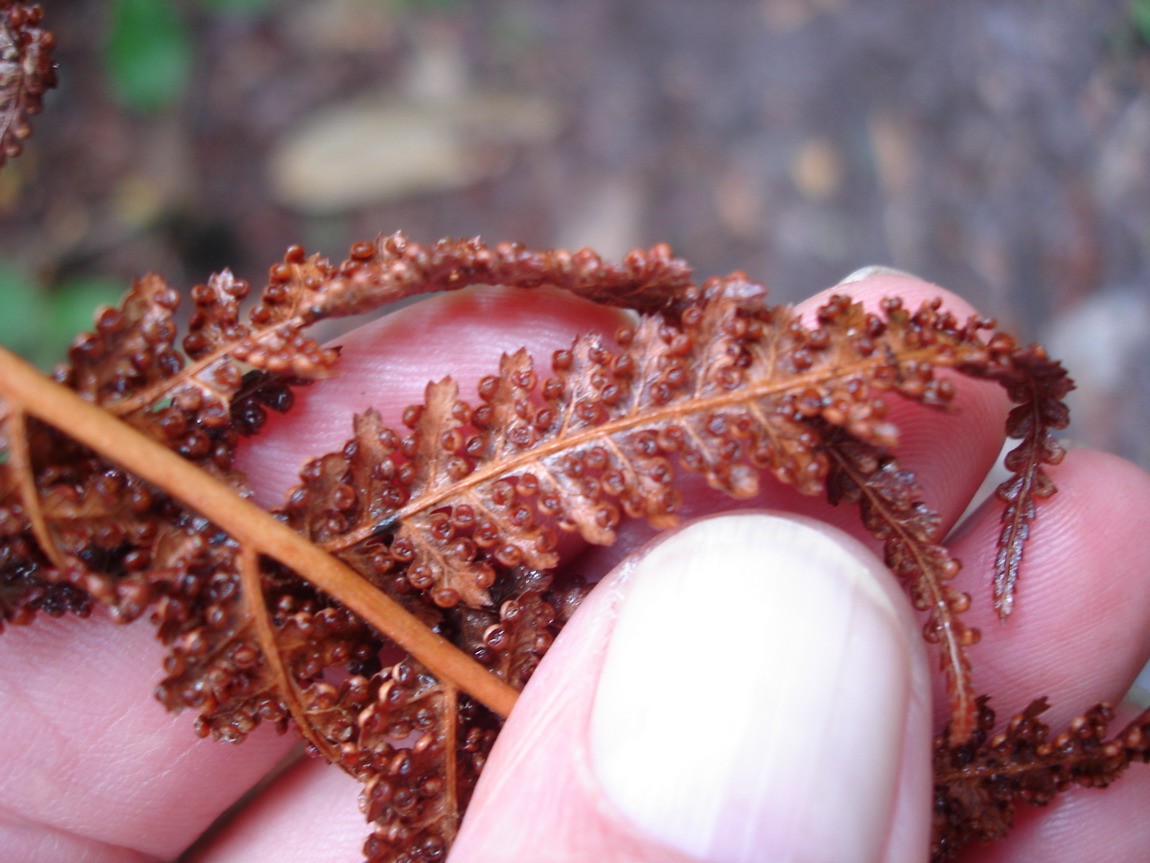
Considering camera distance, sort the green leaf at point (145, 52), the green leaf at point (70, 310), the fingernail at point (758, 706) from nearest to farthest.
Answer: the fingernail at point (758, 706) < the green leaf at point (70, 310) < the green leaf at point (145, 52)

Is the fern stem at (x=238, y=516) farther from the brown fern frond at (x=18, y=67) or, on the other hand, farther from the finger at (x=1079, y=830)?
the finger at (x=1079, y=830)

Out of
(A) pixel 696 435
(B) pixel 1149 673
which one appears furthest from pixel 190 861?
(B) pixel 1149 673

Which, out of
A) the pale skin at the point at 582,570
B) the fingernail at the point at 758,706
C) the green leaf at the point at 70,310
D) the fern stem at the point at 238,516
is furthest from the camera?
Result: the green leaf at the point at 70,310

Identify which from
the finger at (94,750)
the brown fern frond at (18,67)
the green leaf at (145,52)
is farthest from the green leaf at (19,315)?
the brown fern frond at (18,67)

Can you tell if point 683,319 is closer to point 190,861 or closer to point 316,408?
point 316,408

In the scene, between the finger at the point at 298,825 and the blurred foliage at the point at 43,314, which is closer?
the finger at the point at 298,825

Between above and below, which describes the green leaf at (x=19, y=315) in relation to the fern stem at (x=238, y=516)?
above
